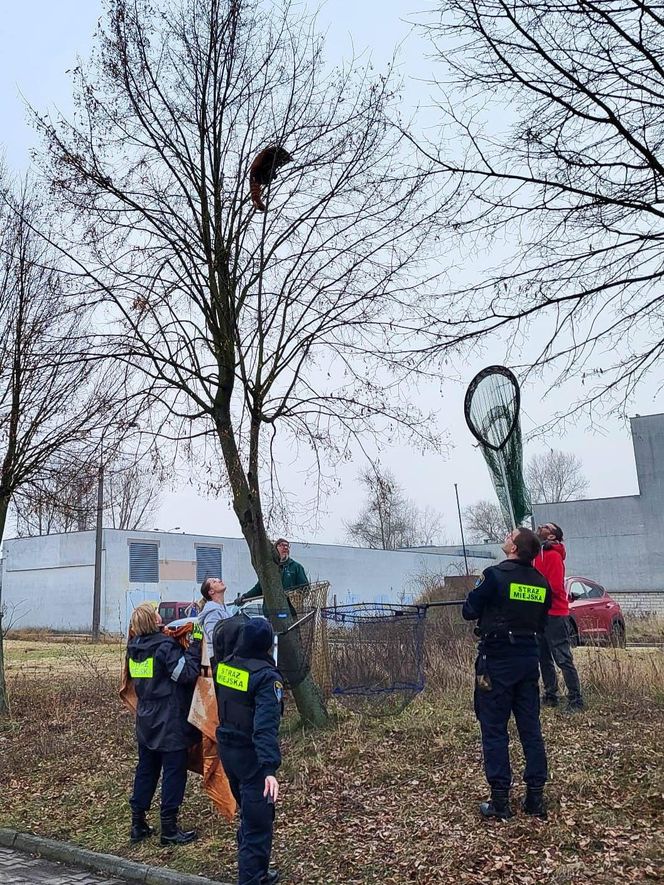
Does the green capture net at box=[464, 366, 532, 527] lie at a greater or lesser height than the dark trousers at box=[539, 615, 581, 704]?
Answer: greater

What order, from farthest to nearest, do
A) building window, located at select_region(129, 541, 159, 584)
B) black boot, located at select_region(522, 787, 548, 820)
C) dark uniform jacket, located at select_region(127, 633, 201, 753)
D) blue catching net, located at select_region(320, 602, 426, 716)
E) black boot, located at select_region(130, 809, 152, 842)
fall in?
1. building window, located at select_region(129, 541, 159, 584)
2. blue catching net, located at select_region(320, 602, 426, 716)
3. black boot, located at select_region(130, 809, 152, 842)
4. dark uniform jacket, located at select_region(127, 633, 201, 753)
5. black boot, located at select_region(522, 787, 548, 820)

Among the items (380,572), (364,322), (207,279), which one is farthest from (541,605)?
(380,572)

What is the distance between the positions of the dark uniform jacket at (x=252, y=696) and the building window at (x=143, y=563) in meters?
41.3

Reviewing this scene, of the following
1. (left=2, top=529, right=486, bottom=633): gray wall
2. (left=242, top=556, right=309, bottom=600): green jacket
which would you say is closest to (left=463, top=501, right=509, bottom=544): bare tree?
(left=2, top=529, right=486, bottom=633): gray wall

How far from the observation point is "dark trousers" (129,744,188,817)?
677 centimetres

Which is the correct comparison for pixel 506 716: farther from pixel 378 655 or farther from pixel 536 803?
pixel 378 655

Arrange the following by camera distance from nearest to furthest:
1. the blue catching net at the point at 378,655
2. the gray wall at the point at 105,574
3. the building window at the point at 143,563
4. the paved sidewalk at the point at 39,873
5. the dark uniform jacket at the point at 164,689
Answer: the paved sidewalk at the point at 39,873, the dark uniform jacket at the point at 164,689, the blue catching net at the point at 378,655, the gray wall at the point at 105,574, the building window at the point at 143,563

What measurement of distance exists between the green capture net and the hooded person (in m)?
2.81

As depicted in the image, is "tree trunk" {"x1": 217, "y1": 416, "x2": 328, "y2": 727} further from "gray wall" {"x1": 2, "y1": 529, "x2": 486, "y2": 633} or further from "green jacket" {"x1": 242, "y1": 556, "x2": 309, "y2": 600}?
"gray wall" {"x1": 2, "y1": 529, "x2": 486, "y2": 633}

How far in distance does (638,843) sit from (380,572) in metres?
54.0

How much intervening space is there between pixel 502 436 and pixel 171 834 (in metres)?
4.22

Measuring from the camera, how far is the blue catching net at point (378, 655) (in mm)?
8773

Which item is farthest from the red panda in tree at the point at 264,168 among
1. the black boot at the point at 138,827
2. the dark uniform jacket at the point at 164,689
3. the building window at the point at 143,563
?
the building window at the point at 143,563

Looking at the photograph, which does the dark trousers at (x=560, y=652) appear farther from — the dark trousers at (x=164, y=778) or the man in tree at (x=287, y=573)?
the dark trousers at (x=164, y=778)
